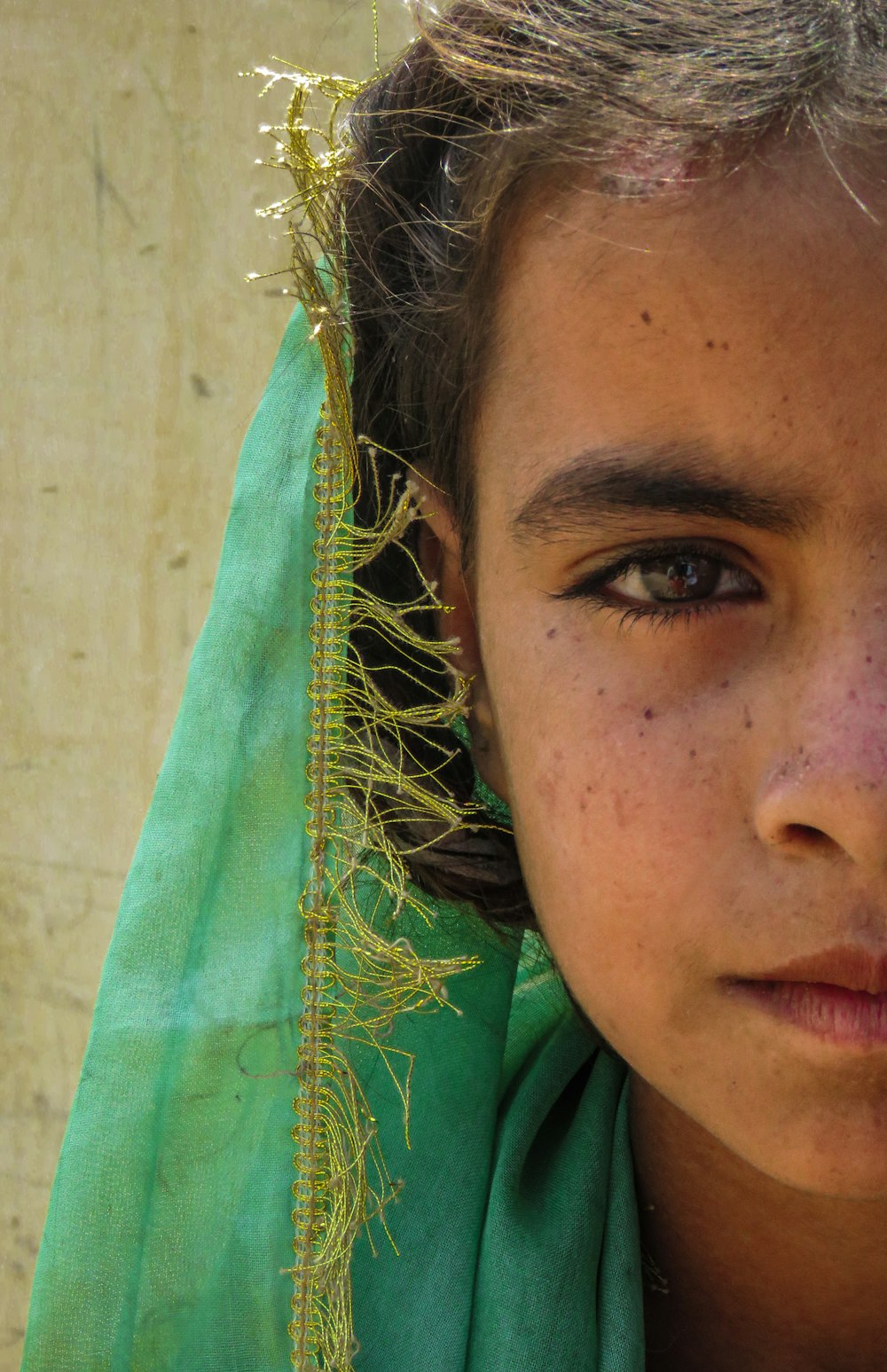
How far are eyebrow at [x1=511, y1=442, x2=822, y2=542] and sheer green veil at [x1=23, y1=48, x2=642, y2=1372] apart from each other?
0.76ft

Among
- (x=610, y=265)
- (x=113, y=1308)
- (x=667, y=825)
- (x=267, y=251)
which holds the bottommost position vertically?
(x=113, y=1308)

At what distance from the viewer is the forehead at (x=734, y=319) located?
3.24ft

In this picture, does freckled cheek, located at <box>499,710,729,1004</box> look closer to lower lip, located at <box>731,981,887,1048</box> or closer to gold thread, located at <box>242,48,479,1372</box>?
lower lip, located at <box>731,981,887,1048</box>

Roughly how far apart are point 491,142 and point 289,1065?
2.60ft

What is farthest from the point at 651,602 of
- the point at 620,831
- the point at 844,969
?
the point at 844,969

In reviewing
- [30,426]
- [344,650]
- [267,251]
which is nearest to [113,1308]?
[344,650]

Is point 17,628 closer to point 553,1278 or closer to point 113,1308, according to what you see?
point 113,1308

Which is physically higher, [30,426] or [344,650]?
[30,426]

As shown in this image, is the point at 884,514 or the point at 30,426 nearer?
the point at 884,514

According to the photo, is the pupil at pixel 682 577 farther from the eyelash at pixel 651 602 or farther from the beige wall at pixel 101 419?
the beige wall at pixel 101 419

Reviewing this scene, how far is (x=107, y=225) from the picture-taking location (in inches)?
73.9

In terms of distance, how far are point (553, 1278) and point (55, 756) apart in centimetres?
96

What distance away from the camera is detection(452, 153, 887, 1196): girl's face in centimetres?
98

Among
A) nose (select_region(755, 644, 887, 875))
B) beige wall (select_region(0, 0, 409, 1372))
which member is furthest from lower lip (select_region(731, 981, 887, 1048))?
beige wall (select_region(0, 0, 409, 1372))
